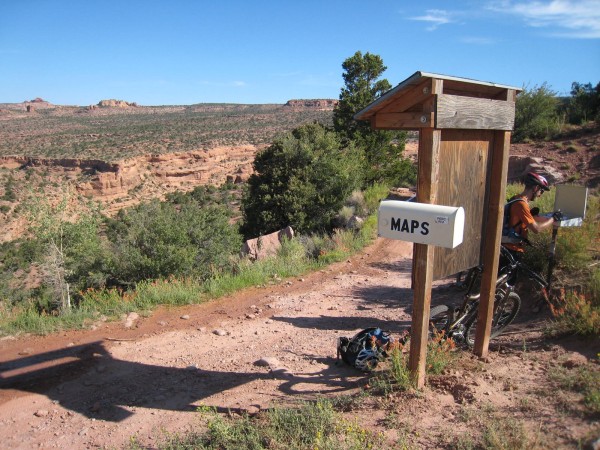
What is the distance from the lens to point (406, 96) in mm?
3646

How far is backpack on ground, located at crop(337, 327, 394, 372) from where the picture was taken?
180 inches

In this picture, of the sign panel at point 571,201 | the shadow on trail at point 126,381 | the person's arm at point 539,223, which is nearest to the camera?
the shadow on trail at point 126,381

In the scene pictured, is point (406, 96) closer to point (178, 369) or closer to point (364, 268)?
point (178, 369)

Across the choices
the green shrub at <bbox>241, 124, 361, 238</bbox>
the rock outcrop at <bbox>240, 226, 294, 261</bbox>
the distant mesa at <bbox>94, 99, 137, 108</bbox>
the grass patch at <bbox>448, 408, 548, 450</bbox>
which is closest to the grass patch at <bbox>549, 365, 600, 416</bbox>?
the grass patch at <bbox>448, 408, 548, 450</bbox>

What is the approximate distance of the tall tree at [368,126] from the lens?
21.5 meters

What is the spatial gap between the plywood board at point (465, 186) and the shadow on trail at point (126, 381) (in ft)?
5.03

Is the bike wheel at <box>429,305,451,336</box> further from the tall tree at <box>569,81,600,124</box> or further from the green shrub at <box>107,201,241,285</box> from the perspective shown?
the tall tree at <box>569,81,600,124</box>

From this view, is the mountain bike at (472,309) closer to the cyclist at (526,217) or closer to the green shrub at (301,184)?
the cyclist at (526,217)

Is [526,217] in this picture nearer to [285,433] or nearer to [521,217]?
[521,217]

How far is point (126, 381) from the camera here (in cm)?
480

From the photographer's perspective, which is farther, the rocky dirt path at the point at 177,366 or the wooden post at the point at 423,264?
the rocky dirt path at the point at 177,366

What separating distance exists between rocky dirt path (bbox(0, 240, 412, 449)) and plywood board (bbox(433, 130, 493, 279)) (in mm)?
1513

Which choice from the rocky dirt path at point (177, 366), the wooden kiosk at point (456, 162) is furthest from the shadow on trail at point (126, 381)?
the wooden kiosk at point (456, 162)

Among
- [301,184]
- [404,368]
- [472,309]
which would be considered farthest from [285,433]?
[301,184]
